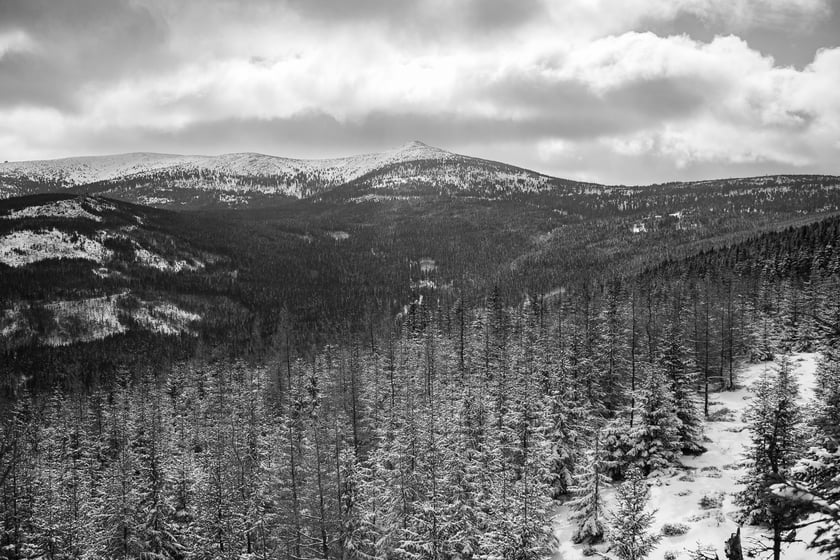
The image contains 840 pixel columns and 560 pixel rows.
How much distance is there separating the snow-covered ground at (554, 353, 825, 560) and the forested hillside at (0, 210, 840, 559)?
136 cm

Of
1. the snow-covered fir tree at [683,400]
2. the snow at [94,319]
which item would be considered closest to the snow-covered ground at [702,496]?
the snow-covered fir tree at [683,400]

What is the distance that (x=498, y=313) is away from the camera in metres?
76.9

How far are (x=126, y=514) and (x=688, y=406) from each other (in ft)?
133

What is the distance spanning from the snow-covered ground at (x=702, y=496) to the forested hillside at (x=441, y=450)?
4.47 feet

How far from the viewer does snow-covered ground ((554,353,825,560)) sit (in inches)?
959

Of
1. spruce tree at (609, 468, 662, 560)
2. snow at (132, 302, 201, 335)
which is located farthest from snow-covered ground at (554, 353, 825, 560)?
snow at (132, 302, 201, 335)

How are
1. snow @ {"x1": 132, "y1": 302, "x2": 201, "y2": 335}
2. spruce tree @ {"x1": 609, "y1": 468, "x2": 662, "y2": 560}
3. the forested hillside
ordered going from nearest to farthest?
1. spruce tree @ {"x1": 609, "y1": 468, "x2": 662, "y2": 560}
2. the forested hillside
3. snow @ {"x1": 132, "y1": 302, "x2": 201, "y2": 335}

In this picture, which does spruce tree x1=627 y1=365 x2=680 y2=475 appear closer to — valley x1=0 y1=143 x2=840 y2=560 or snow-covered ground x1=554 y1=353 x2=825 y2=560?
valley x1=0 y1=143 x2=840 y2=560

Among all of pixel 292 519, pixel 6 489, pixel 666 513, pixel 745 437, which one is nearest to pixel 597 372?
pixel 745 437

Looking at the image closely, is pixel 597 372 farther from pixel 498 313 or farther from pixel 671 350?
pixel 498 313

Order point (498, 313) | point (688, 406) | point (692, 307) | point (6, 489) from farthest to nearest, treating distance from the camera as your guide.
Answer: point (498, 313) < point (692, 307) < point (688, 406) < point (6, 489)

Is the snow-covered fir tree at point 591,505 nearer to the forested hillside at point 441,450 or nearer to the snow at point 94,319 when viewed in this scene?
the forested hillside at point 441,450

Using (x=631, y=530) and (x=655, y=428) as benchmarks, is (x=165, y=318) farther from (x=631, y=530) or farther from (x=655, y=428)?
(x=631, y=530)

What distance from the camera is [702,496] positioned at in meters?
29.9
